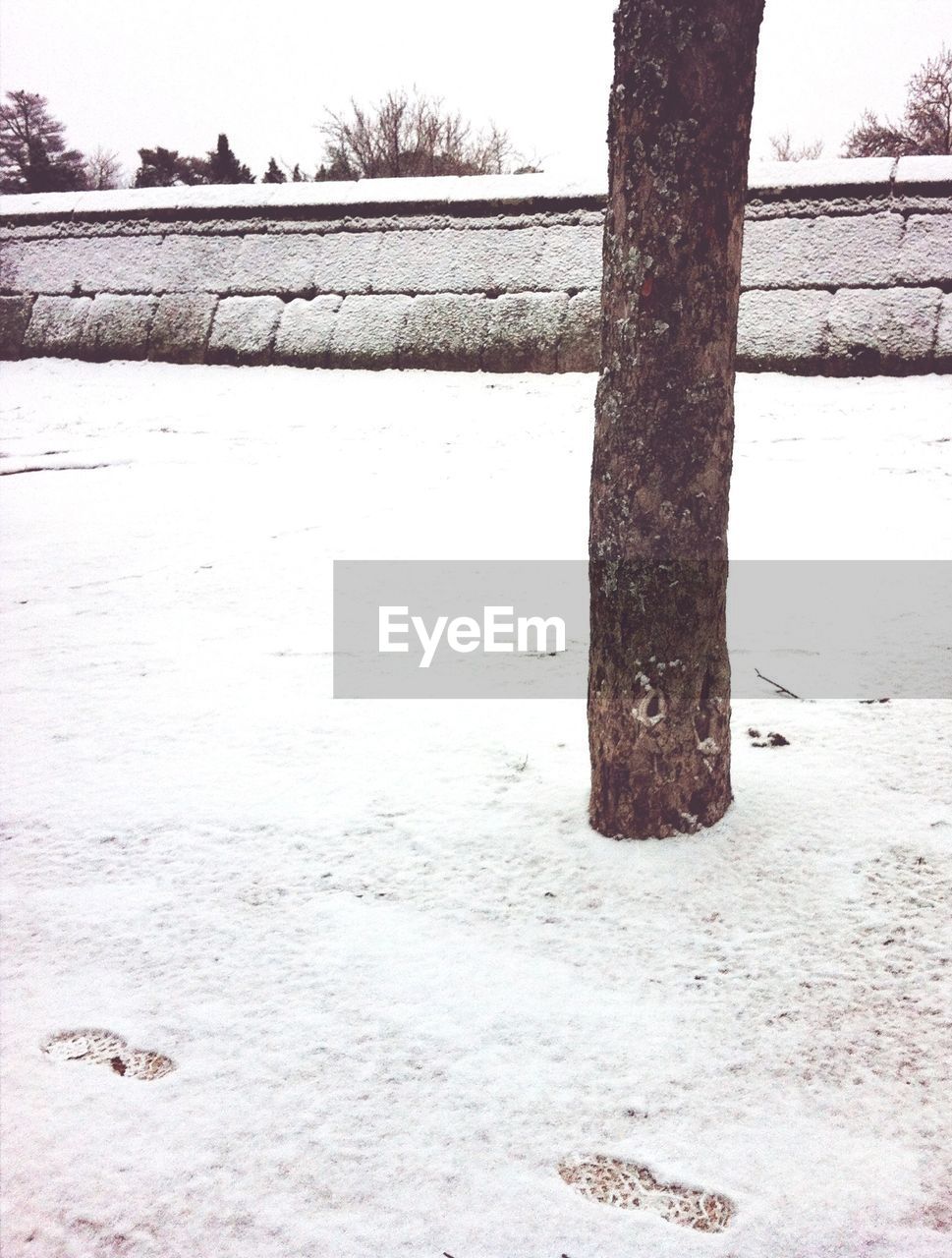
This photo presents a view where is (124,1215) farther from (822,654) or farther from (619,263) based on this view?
(822,654)

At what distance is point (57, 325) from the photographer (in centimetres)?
672

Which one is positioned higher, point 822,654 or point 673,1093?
point 822,654

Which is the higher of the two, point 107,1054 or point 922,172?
point 922,172

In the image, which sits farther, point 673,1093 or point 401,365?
point 401,365

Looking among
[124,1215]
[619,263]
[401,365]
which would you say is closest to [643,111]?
[619,263]

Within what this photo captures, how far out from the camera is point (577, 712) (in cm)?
227

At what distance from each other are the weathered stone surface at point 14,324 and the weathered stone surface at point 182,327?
1.20 m

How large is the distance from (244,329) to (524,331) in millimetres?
1982

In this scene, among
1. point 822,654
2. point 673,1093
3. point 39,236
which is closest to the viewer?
point 673,1093

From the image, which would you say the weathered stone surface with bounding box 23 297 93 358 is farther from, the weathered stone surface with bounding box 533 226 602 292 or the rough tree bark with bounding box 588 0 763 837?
the rough tree bark with bounding box 588 0 763 837

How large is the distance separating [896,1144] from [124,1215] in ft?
3.07

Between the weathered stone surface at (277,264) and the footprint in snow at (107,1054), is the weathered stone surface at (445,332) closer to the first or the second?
the weathered stone surface at (277,264)
